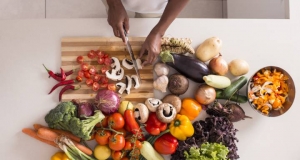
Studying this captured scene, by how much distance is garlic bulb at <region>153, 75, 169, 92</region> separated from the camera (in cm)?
131

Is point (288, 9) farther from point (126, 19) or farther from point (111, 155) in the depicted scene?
point (111, 155)

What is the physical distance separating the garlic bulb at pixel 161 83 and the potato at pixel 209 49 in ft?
0.60

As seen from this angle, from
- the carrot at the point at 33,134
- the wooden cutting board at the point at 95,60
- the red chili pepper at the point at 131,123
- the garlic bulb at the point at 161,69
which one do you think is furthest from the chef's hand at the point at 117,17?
the carrot at the point at 33,134

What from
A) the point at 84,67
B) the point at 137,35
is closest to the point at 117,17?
the point at 137,35

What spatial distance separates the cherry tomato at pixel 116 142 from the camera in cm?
125

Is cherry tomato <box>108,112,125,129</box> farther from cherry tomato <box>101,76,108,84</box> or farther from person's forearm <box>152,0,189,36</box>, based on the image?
person's forearm <box>152,0,189,36</box>

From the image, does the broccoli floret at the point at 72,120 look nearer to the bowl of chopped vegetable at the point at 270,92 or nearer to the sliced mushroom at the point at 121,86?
the sliced mushroom at the point at 121,86

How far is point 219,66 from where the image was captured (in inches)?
52.2

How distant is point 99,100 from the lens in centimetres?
128

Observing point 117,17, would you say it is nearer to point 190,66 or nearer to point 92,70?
point 92,70

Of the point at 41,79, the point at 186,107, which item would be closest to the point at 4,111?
the point at 41,79

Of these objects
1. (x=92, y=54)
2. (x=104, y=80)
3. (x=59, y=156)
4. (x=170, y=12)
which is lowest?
(x=59, y=156)

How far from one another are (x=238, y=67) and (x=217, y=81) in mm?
123

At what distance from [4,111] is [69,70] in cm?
33
